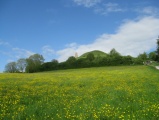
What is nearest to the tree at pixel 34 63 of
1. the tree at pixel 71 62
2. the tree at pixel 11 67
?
the tree at pixel 71 62

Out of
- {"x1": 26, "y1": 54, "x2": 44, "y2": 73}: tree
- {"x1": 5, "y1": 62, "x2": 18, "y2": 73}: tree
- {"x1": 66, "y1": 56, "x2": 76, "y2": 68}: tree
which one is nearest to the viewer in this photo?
{"x1": 66, "y1": 56, "x2": 76, "y2": 68}: tree

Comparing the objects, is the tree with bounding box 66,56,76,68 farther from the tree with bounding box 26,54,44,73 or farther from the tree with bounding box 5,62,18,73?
the tree with bounding box 5,62,18,73

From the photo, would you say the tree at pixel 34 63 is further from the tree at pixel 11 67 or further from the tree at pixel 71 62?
the tree at pixel 11 67

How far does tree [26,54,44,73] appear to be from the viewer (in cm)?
9805

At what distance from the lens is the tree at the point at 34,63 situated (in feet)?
322

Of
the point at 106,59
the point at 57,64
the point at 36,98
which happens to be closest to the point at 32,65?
the point at 57,64

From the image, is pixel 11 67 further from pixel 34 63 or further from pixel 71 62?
pixel 71 62

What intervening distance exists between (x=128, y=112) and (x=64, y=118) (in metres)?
2.99

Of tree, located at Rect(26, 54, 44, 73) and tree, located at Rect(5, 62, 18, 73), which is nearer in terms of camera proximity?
tree, located at Rect(26, 54, 44, 73)

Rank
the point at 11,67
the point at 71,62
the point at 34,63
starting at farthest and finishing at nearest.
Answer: the point at 11,67, the point at 34,63, the point at 71,62

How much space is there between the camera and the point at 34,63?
104062mm

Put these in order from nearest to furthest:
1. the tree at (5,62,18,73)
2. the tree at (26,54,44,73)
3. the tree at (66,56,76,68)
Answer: the tree at (66,56,76,68)
the tree at (26,54,44,73)
the tree at (5,62,18,73)

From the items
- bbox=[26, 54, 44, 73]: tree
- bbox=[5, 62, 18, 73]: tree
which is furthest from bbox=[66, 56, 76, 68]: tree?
bbox=[5, 62, 18, 73]: tree

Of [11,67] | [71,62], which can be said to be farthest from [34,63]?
[11,67]
